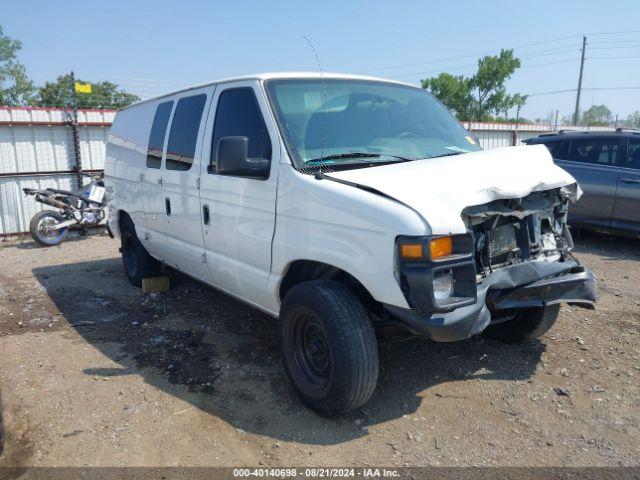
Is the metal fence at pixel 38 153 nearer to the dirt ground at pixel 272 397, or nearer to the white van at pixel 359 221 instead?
the dirt ground at pixel 272 397

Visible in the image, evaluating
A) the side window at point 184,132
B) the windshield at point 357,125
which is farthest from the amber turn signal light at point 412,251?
the side window at point 184,132

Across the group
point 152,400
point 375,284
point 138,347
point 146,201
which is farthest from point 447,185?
point 146,201

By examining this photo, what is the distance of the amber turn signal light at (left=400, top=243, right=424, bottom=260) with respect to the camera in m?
2.79

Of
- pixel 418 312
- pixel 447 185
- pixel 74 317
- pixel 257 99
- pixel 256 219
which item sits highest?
pixel 257 99

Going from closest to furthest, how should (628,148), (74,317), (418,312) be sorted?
1. (418,312)
2. (74,317)
3. (628,148)

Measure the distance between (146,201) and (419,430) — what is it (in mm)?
3828

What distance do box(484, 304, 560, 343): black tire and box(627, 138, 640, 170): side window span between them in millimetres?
4994

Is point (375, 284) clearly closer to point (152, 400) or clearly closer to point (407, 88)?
point (152, 400)

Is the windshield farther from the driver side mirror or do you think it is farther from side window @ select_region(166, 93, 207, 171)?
side window @ select_region(166, 93, 207, 171)

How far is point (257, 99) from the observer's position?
12.5ft

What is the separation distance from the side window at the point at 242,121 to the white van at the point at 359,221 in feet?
0.05

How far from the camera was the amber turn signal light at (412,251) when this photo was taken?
9.14 feet

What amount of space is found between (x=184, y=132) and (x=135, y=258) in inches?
95.1

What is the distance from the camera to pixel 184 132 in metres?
4.82
